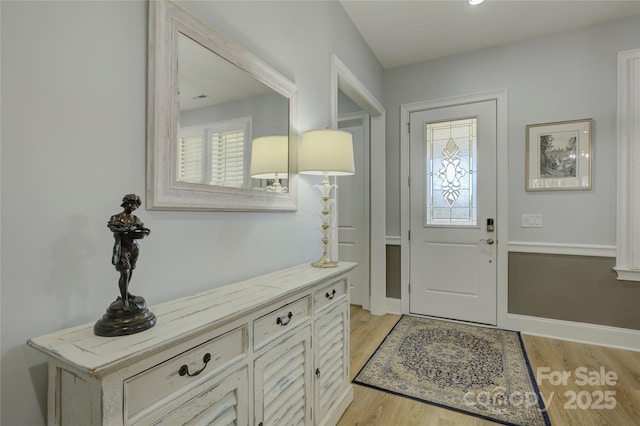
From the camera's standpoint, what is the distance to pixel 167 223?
111cm

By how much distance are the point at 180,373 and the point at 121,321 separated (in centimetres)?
21

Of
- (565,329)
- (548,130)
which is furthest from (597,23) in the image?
(565,329)

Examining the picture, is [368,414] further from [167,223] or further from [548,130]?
[548,130]

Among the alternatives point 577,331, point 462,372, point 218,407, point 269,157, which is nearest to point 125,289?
point 218,407

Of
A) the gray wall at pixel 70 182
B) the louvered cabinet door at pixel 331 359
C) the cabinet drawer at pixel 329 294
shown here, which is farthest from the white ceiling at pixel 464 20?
the louvered cabinet door at pixel 331 359

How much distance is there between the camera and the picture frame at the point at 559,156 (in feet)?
9.23

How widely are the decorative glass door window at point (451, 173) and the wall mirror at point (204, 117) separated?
7.27 feet

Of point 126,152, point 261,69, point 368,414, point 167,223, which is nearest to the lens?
point 126,152

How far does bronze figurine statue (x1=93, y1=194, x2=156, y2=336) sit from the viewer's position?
2.54 ft

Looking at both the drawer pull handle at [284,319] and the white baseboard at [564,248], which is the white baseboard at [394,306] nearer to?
the white baseboard at [564,248]

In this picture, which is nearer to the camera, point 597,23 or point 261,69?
point 261,69

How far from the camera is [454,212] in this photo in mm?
3326

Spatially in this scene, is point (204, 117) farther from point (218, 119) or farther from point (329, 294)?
point (329, 294)

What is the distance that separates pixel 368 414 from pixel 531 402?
103 cm
